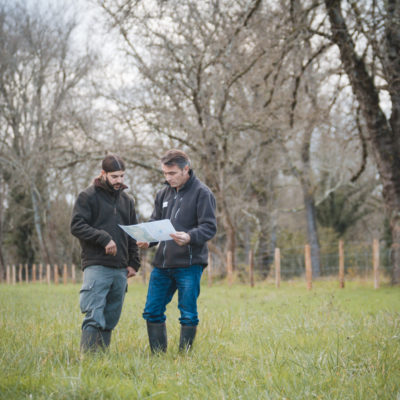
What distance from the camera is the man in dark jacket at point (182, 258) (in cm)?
455

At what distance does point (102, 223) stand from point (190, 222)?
0.83 metres

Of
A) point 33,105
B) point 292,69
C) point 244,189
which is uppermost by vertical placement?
point 33,105

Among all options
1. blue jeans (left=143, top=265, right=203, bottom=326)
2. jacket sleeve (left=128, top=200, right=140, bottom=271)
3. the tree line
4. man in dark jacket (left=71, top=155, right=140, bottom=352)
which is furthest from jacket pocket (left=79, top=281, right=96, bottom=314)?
the tree line

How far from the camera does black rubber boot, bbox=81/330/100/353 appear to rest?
14.4 ft

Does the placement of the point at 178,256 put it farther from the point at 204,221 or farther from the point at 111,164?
the point at 111,164

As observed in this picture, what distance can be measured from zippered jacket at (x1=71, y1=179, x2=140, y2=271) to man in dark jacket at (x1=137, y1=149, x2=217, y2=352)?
313 millimetres

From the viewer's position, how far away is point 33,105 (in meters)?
27.5

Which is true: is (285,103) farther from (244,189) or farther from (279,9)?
(244,189)

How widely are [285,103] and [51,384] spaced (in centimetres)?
1460

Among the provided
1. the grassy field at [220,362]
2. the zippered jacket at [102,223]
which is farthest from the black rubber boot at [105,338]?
the zippered jacket at [102,223]

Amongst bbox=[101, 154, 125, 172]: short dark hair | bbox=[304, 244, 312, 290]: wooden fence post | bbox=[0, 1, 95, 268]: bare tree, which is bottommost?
bbox=[304, 244, 312, 290]: wooden fence post

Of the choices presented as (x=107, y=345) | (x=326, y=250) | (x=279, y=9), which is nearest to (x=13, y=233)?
(x=326, y=250)

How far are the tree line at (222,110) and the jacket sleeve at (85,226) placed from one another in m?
5.42

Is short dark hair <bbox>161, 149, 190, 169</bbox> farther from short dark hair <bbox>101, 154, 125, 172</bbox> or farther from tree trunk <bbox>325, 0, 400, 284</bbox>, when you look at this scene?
tree trunk <bbox>325, 0, 400, 284</bbox>
